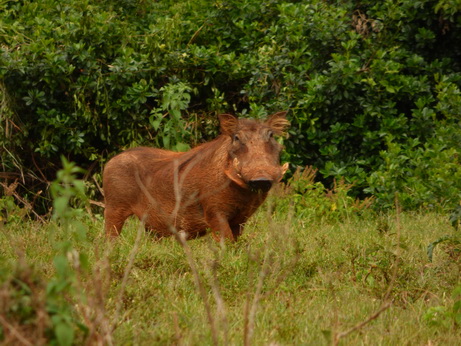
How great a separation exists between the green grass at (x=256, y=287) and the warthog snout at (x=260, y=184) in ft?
1.23

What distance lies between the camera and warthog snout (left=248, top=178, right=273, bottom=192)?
5.82 m

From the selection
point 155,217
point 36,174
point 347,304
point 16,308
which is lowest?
point 36,174

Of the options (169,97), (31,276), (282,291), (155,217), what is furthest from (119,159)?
(31,276)

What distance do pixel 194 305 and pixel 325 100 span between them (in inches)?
176

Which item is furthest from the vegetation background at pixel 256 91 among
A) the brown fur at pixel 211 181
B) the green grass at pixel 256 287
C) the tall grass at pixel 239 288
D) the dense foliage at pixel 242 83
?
the green grass at pixel 256 287

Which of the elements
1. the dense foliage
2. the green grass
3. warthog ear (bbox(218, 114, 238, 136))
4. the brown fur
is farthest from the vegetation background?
warthog ear (bbox(218, 114, 238, 136))

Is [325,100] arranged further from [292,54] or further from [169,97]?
[169,97]

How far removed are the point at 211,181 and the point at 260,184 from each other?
1.68 feet

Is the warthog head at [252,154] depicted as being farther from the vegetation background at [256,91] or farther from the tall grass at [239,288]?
the vegetation background at [256,91]

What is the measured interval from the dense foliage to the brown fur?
5.09 ft

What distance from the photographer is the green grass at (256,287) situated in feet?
10.3

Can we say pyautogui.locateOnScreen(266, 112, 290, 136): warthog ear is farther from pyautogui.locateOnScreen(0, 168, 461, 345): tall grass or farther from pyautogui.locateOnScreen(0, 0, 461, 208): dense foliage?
pyautogui.locateOnScreen(0, 0, 461, 208): dense foliage

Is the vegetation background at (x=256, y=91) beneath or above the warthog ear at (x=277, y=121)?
beneath

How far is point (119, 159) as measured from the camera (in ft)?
22.5
